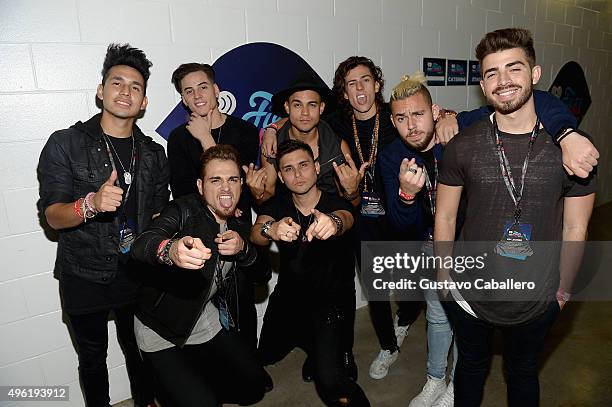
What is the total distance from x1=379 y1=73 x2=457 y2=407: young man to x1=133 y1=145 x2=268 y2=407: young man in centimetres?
83

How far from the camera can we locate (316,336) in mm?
2363

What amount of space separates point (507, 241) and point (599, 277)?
3199mm

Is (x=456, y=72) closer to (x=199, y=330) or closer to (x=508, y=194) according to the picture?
(x=508, y=194)

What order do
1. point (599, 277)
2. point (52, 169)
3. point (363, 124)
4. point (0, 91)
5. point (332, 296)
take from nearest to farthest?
point (52, 169), point (0, 91), point (332, 296), point (363, 124), point (599, 277)

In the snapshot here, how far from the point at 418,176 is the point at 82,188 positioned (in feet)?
5.43

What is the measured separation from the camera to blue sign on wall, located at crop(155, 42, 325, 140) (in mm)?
2787

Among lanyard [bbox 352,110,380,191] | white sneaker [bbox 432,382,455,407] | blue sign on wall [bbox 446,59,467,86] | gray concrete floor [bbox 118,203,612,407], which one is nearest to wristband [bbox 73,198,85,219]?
gray concrete floor [bbox 118,203,612,407]

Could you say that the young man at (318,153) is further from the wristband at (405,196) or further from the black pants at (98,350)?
the black pants at (98,350)

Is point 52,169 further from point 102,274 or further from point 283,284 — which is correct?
point 283,284

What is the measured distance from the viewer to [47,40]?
2234 millimetres

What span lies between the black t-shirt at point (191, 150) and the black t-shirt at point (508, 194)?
123 cm

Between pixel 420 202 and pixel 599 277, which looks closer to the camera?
pixel 420 202

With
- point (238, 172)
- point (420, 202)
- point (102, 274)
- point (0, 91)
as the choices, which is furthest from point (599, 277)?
point (0, 91)

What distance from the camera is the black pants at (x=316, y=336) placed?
2275mm
